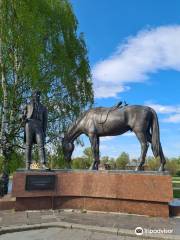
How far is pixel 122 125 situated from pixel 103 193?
2271mm

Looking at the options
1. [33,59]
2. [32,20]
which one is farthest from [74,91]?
[32,20]

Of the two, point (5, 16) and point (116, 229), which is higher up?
point (5, 16)

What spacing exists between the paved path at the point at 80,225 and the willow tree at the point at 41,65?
260 inches

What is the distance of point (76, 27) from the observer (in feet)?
57.7

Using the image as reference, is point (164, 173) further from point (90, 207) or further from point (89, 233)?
point (89, 233)

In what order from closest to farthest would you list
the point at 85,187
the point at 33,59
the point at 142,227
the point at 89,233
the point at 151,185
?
the point at 89,233 < the point at 142,227 < the point at 151,185 < the point at 85,187 < the point at 33,59

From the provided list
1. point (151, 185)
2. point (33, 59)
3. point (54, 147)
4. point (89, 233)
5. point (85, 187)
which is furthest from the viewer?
point (54, 147)

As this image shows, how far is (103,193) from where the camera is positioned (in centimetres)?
877

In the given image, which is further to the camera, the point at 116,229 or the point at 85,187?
the point at 85,187

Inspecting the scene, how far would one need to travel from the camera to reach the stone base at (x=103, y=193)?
8.36 m

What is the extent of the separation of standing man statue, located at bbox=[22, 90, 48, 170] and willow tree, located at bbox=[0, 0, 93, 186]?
4084 mm

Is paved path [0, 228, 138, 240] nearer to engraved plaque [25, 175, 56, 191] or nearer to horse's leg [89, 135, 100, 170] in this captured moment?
engraved plaque [25, 175, 56, 191]

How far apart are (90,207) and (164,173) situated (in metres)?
2.35

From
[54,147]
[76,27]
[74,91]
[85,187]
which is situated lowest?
[85,187]
